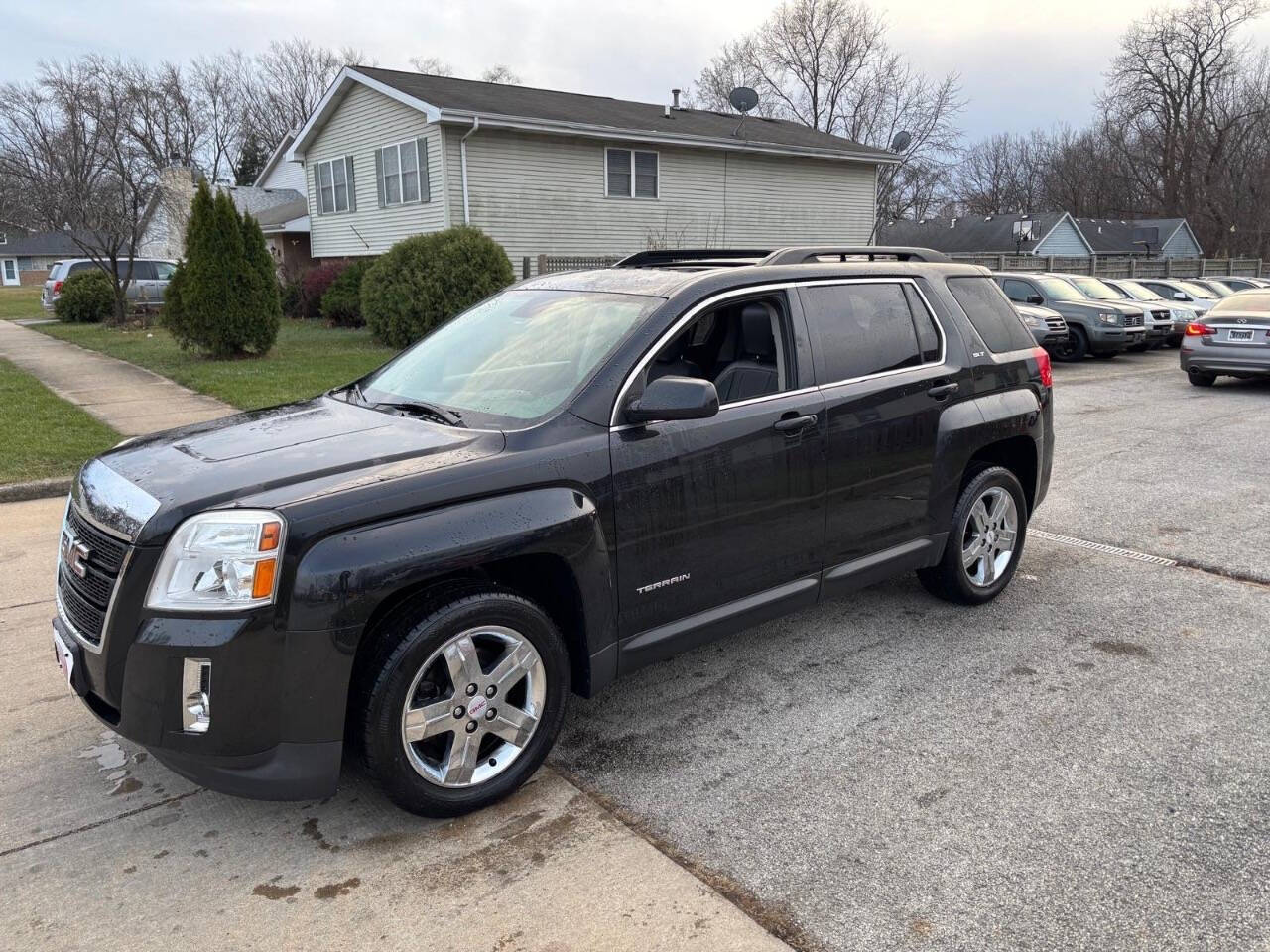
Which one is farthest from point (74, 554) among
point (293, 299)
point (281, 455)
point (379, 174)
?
point (293, 299)

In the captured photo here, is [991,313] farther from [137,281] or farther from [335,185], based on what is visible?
[137,281]

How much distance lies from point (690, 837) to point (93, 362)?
15205mm

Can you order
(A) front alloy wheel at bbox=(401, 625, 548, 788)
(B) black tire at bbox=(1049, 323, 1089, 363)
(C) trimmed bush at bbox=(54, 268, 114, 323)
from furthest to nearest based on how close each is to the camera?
(C) trimmed bush at bbox=(54, 268, 114, 323) → (B) black tire at bbox=(1049, 323, 1089, 363) → (A) front alloy wheel at bbox=(401, 625, 548, 788)

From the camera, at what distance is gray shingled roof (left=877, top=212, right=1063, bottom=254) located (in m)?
49.2

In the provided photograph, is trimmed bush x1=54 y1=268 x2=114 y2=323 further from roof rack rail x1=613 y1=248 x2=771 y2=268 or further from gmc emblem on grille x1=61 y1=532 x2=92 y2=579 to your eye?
gmc emblem on grille x1=61 y1=532 x2=92 y2=579

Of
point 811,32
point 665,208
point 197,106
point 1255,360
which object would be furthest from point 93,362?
point 197,106

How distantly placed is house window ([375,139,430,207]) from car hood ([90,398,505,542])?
19.1 meters

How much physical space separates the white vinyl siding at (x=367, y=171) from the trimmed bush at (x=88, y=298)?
5834 mm

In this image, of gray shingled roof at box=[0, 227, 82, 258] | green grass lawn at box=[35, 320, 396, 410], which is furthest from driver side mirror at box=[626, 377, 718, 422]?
gray shingled roof at box=[0, 227, 82, 258]

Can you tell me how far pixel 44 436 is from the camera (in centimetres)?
886

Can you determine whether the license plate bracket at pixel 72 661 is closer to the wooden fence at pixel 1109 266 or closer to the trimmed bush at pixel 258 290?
the trimmed bush at pixel 258 290

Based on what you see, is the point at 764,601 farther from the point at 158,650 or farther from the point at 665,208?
Answer: the point at 665,208

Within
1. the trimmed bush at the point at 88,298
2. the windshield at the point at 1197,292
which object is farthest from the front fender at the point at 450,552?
the windshield at the point at 1197,292

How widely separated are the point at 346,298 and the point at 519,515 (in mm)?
20127
